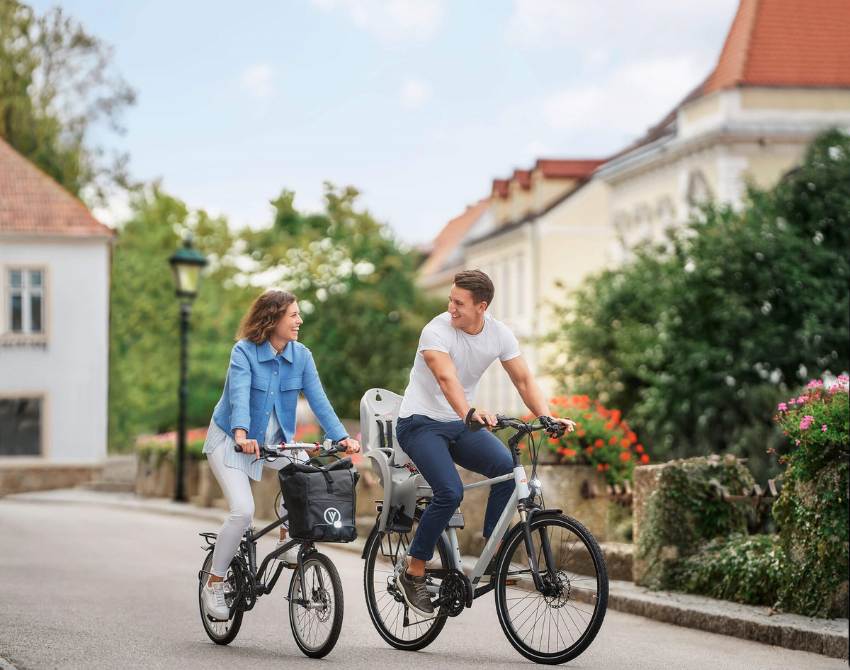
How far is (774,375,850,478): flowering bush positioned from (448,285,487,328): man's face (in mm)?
2602

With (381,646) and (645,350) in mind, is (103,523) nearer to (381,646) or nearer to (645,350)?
(645,350)

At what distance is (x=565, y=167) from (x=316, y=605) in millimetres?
52790

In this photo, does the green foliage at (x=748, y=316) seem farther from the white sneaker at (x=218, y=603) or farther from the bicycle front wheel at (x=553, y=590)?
the bicycle front wheel at (x=553, y=590)

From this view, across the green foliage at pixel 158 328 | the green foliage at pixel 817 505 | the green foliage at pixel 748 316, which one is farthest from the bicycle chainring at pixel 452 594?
the green foliage at pixel 158 328

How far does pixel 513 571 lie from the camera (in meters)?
8.74

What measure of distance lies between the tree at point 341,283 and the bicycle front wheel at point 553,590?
3427 centimetres

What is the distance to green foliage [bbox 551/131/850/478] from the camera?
28.0 m

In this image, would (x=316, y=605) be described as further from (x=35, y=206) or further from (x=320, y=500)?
(x=35, y=206)

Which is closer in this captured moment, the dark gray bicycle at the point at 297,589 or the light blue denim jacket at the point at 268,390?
the dark gray bicycle at the point at 297,589

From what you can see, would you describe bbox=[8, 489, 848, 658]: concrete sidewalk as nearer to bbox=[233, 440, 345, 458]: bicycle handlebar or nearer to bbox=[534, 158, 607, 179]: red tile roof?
bbox=[233, 440, 345, 458]: bicycle handlebar

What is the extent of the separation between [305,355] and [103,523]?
13.9 metres

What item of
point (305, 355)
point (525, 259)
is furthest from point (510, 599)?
point (525, 259)

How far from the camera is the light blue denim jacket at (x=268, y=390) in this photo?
362 inches

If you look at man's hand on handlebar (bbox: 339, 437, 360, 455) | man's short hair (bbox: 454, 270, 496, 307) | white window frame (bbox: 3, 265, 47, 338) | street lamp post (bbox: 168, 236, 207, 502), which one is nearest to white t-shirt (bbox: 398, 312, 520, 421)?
man's short hair (bbox: 454, 270, 496, 307)
